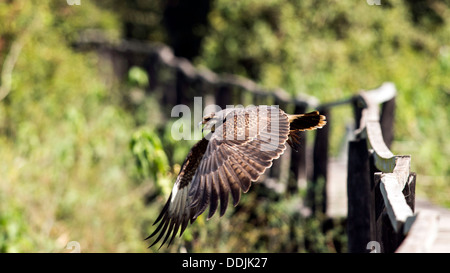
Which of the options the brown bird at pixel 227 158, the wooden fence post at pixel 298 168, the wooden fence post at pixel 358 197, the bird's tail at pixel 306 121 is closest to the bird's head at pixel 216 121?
the brown bird at pixel 227 158

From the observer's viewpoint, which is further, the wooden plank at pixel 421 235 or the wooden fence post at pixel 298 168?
the wooden fence post at pixel 298 168

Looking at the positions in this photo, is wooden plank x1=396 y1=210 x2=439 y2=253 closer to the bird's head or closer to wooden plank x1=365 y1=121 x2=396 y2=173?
wooden plank x1=365 y1=121 x2=396 y2=173

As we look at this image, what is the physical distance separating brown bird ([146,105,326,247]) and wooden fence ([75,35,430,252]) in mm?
424

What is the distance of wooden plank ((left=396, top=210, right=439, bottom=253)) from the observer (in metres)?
1.68

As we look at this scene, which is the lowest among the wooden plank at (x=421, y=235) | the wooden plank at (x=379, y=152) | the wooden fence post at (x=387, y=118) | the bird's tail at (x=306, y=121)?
the wooden plank at (x=421, y=235)

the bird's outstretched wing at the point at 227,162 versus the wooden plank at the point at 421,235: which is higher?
the bird's outstretched wing at the point at 227,162

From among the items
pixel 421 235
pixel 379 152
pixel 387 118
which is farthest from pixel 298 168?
pixel 421 235

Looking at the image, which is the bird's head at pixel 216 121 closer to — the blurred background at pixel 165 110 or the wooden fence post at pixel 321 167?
the blurred background at pixel 165 110

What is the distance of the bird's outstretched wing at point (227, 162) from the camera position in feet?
10.3

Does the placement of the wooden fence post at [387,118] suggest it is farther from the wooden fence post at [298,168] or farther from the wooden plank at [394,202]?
the wooden plank at [394,202]

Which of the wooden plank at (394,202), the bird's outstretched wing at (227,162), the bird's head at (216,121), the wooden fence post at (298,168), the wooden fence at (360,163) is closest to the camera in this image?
the wooden plank at (394,202)

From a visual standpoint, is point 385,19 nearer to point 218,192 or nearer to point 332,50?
point 332,50

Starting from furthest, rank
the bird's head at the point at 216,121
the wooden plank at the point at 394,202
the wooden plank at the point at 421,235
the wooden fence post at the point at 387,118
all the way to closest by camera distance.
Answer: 1. the wooden fence post at the point at 387,118
2. the bird's head at the point at 216,121
3. the wooden plank at the point at 394,202
4. the wooden plank at the point at 421,235

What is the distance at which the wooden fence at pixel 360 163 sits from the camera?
7.29 ft
